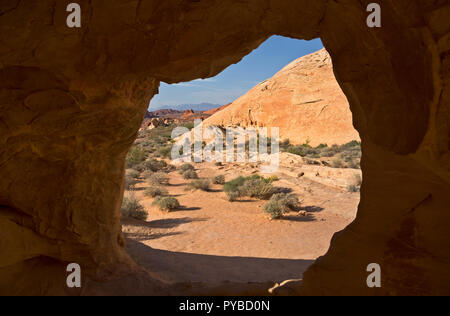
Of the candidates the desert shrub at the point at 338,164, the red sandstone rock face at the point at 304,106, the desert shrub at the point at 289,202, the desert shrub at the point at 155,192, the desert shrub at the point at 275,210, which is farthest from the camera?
the red sandstone rock face at the point at 304,106

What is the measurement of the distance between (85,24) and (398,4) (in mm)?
2535

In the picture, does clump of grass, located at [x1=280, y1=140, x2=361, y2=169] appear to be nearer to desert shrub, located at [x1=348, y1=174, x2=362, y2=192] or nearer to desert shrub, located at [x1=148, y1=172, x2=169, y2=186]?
desert shrub, located at [x1=348, y1=174, x2=362, y2=192]

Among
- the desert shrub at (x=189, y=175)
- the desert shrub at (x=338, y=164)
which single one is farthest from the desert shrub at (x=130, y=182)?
the desert shrub at (x=338, y=164)

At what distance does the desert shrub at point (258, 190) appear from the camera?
11.0 m

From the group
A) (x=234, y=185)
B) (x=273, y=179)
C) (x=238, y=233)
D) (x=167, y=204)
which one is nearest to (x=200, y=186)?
(x=234, y=185)

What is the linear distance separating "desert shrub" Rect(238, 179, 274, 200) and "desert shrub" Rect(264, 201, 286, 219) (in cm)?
175

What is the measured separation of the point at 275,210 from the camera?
894 cm

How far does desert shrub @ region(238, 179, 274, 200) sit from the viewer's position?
11.0 meters

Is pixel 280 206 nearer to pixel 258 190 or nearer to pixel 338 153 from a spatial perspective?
pixel 258 190

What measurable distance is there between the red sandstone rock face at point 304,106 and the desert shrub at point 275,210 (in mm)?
17944

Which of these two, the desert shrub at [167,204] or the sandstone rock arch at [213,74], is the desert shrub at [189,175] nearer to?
the desert shrub at [167,204]

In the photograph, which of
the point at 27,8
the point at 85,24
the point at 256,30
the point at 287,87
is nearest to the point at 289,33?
Answer: the point at 256,30

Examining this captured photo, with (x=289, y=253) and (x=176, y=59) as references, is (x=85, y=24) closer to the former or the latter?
(x=176, y=59)

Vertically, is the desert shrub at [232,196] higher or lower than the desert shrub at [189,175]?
lower
